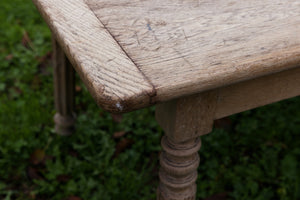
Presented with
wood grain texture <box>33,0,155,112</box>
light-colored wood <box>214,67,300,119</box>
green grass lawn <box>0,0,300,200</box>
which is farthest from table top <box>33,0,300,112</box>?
green grass lawn <box>0,0,300,200</box>

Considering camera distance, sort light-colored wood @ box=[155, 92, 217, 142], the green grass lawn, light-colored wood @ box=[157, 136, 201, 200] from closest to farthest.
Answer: light-colored wood @ box=[155, 92, 217, 142], light-colored wood @ box=[157, 136, 201, 200], the green grass lawn

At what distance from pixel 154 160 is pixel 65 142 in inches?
18.5

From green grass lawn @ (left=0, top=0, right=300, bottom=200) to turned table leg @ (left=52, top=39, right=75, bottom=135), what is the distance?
91 millimetres

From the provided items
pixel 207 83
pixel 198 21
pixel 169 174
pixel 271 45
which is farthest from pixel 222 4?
pixel 169 174

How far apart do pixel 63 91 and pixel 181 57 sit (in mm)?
1018

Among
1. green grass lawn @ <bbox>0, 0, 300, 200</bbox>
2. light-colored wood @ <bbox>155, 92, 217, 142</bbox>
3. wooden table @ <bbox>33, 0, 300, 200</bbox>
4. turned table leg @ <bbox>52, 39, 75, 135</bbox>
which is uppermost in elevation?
wooden table @ <bbox>33, 0, 300, 200</bbox>

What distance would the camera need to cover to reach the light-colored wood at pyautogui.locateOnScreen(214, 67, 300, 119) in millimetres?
992

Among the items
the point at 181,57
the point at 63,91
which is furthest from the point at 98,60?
the point at 63,91

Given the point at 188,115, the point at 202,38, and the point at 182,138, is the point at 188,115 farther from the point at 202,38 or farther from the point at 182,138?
the point at 202,38

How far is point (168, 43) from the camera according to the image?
87cm

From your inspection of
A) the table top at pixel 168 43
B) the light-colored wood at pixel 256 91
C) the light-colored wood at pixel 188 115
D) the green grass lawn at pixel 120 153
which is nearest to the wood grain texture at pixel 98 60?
the table top at pixel 168 43

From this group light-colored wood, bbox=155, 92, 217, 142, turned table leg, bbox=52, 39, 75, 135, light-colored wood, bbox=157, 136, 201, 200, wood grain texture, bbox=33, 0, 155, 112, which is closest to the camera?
wood grain texture, bbox=33, 0, 155, 112

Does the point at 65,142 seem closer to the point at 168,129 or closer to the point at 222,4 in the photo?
the point at 168,129

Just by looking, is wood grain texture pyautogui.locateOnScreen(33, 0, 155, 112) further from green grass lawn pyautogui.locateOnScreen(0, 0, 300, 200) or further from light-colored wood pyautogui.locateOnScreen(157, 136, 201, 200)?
green grass lawn pyautogui.locateOnScreen(0, 0, 300, 200)
